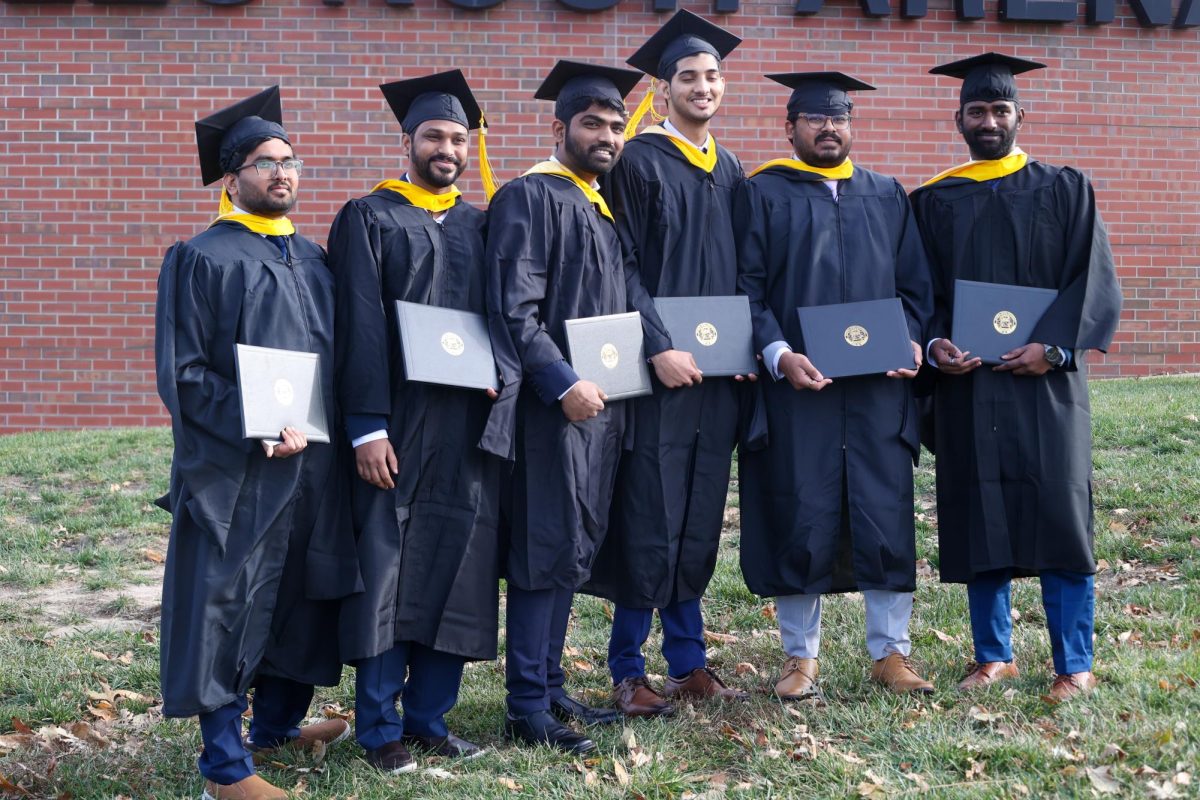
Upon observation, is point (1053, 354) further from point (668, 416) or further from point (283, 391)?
point (283, 391)

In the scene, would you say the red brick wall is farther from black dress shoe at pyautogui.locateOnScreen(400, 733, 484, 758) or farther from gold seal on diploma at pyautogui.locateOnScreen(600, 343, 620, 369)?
black dress shoe at pyautogui.locateOnScreen(400, 733, 484, 758)

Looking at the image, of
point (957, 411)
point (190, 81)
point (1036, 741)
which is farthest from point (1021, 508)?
point (190, 81)

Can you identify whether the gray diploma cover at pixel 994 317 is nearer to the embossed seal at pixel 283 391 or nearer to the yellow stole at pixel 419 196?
the yellow stole at pixel 419 196

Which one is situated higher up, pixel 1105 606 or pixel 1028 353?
pixel 1028 353

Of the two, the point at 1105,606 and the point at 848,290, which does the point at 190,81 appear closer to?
the point at 848,290

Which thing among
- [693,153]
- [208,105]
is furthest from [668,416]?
[208,105]

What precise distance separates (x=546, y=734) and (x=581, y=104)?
6.93ft

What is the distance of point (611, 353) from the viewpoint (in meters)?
4.20

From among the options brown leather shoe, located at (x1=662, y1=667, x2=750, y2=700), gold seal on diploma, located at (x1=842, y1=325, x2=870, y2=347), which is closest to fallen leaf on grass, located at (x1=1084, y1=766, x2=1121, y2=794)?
brown leather shoe, located at (x1=662, y1=667, x2=750, y2=700)

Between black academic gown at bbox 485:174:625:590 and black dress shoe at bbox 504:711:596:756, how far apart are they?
44cm

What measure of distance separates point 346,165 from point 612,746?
6.46m

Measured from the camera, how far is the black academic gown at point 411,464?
12.8 ft

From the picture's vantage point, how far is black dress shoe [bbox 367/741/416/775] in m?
3.91

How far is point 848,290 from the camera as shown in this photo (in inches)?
178
